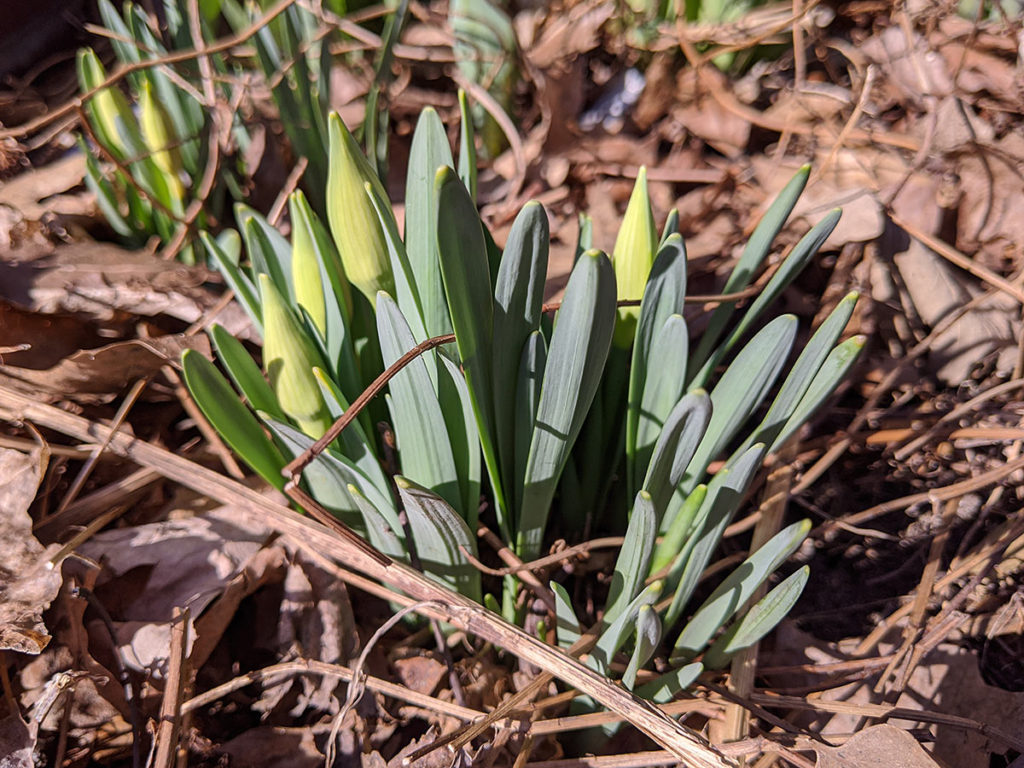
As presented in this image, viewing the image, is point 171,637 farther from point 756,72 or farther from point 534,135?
point 756,72

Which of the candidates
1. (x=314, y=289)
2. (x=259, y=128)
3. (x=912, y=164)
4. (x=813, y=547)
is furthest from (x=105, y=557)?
(x=912, y=164)

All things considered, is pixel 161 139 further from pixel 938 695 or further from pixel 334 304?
pixel 938 695

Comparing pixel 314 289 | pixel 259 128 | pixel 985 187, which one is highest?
pixel 259 128

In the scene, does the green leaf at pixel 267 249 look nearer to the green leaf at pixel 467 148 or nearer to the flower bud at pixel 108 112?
the green leaf at pixel 467 148

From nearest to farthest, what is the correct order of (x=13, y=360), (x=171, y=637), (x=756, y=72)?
(x=171, y=637) < (x=13, y=360) < (x=756, y=72)

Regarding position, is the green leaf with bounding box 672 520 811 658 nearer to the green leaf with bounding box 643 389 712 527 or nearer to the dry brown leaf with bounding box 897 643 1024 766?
the green leaf with bounding box 643 389 712 527

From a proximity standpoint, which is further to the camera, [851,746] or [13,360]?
[13,360]

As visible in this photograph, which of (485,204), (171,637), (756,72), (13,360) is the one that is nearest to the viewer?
(171,637)
